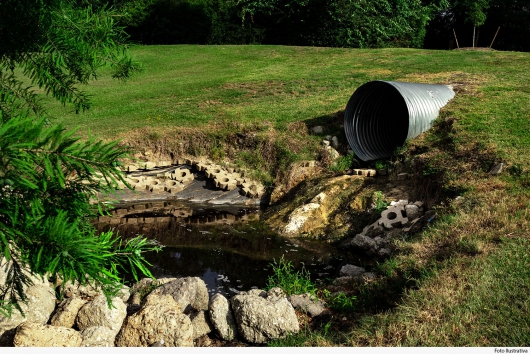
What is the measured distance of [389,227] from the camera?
403 inches

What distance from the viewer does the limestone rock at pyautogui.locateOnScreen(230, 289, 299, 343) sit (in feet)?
19.3

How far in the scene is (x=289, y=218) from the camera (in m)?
11.7

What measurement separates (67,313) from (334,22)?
28.5 meters

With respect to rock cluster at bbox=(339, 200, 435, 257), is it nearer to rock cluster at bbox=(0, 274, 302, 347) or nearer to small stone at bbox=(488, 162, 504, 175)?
small stone at bbox=(488, 162, 504, 175)

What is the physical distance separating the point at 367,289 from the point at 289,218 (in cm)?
485

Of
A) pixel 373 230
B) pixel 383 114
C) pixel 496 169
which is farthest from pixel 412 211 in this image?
pixel 383 114

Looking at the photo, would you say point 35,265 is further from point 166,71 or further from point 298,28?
point 298,28

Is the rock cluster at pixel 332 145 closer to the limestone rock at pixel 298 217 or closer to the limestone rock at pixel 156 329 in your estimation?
the limestone rock at pixel 298 217

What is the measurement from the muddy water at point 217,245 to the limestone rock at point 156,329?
2.50 meters

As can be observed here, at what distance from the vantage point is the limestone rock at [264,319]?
589 centimetres

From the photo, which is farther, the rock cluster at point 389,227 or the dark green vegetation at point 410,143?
the rock cluster at point 389,227

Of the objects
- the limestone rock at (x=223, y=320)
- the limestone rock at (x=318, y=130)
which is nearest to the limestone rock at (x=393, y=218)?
the limestone rock at (x=223, y=320)

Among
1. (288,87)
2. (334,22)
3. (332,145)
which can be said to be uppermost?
(334,22)

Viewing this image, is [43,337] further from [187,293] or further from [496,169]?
[496,169]
